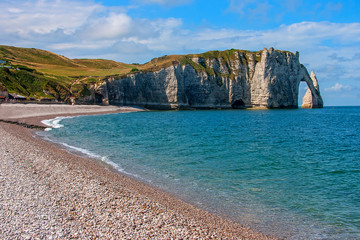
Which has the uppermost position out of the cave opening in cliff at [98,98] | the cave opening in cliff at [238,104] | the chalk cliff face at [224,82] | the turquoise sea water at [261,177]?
the chalk cliff face at [224,82]

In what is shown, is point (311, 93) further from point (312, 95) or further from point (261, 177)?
point (261, 177)

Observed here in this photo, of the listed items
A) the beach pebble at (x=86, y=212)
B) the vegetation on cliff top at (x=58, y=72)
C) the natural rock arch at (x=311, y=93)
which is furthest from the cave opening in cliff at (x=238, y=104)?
the beach pebble at (x=86, y=212)

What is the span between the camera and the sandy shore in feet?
24.2

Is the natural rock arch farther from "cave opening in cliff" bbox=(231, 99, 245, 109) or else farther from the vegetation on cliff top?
"cave opening in cliff" bbox=(231, 99, 245, 109)

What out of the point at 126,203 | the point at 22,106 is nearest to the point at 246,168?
the point at 126,203

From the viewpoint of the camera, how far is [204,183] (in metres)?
14.1

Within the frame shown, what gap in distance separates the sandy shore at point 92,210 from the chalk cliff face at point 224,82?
88477 millimetres

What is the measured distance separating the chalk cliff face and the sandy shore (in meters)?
88.5

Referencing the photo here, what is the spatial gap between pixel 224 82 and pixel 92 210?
346ft

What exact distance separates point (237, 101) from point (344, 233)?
110188mm

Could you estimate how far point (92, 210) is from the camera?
8.80m

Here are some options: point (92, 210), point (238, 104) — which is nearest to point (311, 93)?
point (238, 104)

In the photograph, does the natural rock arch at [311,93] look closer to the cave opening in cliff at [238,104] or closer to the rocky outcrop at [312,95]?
the rocky outcrop at [312,95]

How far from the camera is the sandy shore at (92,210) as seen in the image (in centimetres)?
739
